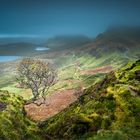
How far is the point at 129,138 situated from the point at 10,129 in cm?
1616

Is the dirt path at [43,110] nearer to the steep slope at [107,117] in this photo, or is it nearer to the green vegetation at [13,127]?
the green vegetation at [13,127]

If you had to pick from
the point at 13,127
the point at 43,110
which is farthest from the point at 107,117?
the point at 43,110

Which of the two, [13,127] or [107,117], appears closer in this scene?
[107,117]

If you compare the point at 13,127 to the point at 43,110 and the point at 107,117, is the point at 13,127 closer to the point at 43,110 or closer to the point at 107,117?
the point at 107,117

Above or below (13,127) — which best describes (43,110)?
below

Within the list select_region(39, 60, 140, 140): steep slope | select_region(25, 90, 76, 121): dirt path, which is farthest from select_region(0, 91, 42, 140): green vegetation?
select_region(25, 90, 76, 121): dirt path

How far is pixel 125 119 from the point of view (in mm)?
43562

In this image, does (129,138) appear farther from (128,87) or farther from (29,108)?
(29,108)

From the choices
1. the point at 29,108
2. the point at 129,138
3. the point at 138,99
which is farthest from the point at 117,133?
the point at 29,108

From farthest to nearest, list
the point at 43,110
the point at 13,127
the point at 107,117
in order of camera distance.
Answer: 1. the point at 43,110
2. the point at 13,127
3. the point at 107,117

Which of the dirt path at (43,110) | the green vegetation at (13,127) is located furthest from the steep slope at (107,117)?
the dirt path at (43,110)

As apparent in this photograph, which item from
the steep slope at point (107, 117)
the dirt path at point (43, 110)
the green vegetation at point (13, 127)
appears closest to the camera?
the steep slope at point (107, 117)

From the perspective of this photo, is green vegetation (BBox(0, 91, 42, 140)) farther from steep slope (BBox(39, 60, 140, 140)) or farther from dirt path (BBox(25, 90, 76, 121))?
dirt path (BBox(25, 90, 76, 121))

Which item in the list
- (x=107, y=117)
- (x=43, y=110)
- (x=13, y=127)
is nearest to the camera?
(x=107, y=117)
